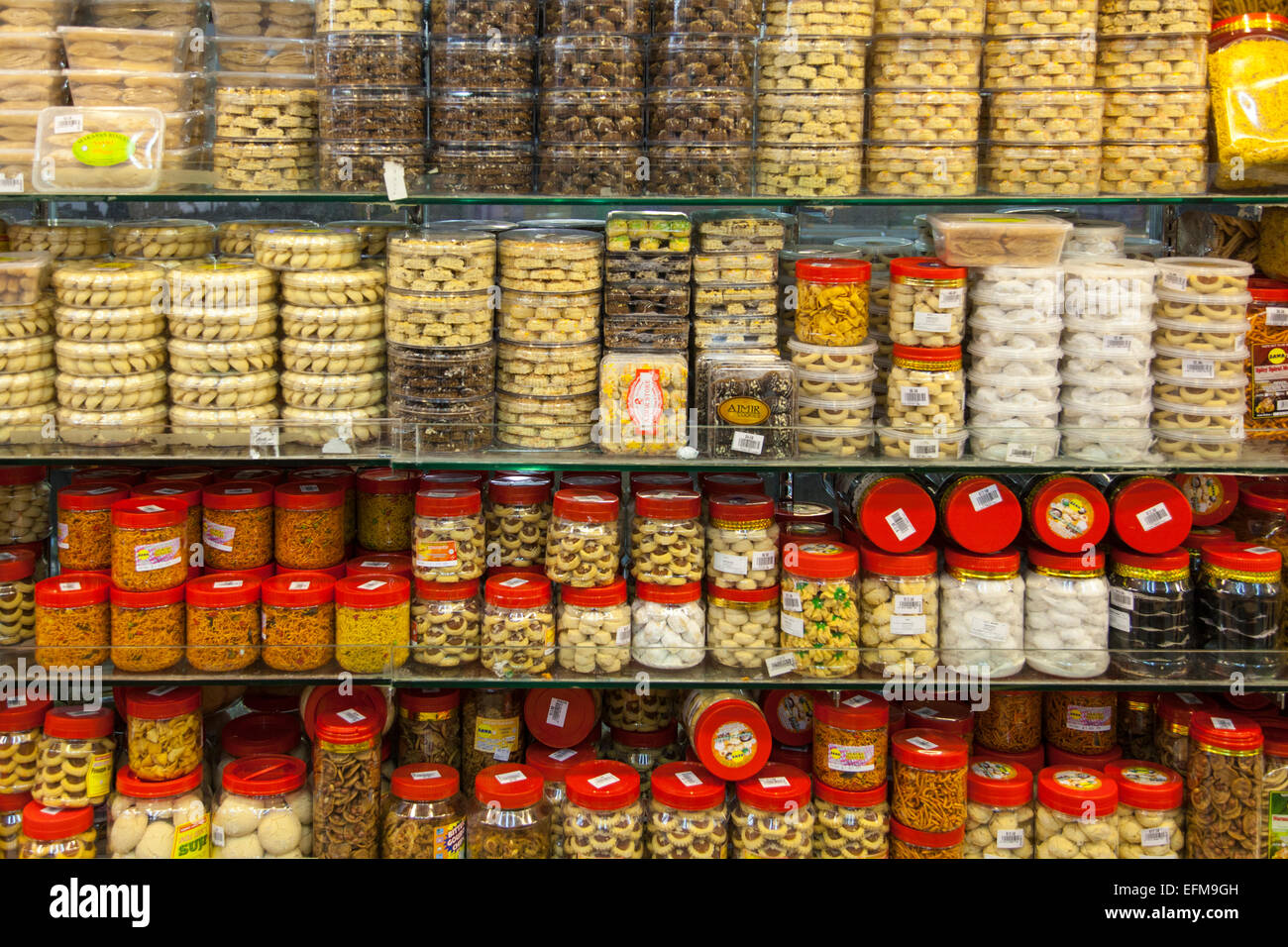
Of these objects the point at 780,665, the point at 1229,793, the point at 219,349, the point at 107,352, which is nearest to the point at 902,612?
the point at 780,665

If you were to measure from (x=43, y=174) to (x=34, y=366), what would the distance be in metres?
0.43

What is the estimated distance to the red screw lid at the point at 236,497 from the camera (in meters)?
2.93

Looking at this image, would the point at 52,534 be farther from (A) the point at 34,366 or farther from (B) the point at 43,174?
(B) the point at 43,174

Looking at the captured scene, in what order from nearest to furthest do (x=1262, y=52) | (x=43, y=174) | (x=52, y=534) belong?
(x=43, y=174)
(x=1262, y=52)
(x=52, y=534)

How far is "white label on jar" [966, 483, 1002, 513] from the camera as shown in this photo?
2.93m

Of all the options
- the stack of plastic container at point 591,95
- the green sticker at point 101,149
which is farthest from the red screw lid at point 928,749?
the green sticker at point 101,149

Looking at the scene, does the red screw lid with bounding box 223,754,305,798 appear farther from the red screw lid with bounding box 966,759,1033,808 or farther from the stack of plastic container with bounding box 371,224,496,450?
the red screw lid with bounding box 966,759,1033,808

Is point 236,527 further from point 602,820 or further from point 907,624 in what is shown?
point 907,624

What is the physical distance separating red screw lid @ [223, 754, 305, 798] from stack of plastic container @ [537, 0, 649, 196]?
1483mm

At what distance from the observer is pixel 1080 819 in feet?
9.30

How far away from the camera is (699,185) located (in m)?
2.84

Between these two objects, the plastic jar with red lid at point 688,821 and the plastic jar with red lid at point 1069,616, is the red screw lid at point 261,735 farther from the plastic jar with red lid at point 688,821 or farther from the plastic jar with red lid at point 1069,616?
the plastic jar with red lid at point 1069,616

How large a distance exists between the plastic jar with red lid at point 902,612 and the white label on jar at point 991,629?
0.35 feet

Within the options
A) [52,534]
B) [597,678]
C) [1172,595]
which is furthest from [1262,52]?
[52,534]
